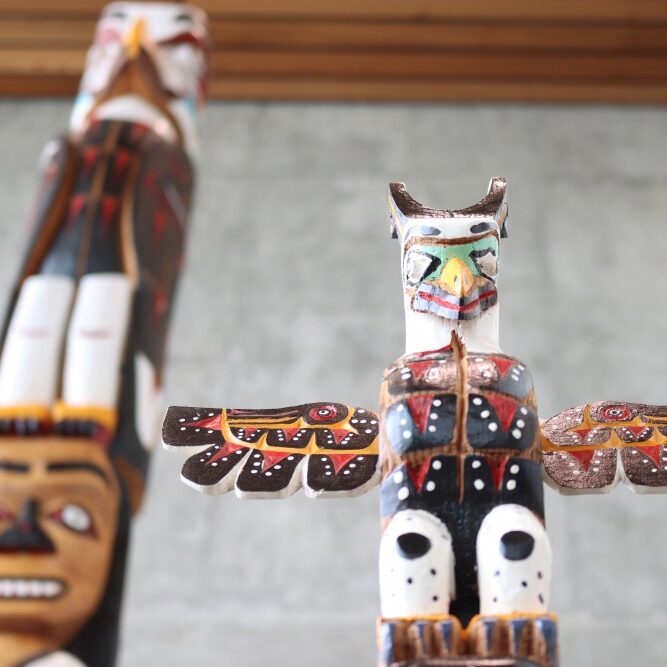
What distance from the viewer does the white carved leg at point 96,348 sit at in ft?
8.77

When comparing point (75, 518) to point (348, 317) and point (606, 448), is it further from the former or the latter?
point (348, 317)

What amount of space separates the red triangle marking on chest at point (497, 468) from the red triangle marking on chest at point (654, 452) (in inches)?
9.6

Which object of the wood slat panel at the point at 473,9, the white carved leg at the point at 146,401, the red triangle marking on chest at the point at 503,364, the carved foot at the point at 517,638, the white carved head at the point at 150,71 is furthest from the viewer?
the wood slat panel at the point at 473,9

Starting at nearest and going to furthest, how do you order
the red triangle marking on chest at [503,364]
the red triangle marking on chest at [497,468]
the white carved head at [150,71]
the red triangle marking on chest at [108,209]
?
the red triangle marking on chest at [497,468] < the red triangle marking on chest at [503,364] < the red triangle marking on chest at [108,209] < the white carved head at [150,71]

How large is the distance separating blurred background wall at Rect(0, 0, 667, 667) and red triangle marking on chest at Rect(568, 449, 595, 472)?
2.01 meters

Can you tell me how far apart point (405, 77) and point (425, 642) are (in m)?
3.69

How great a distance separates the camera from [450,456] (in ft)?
5.67

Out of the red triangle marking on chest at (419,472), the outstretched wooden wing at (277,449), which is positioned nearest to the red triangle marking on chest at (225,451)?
the outstretched wooden wing at (277,449)

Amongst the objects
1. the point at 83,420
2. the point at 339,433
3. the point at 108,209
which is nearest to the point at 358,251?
the point at 108,209

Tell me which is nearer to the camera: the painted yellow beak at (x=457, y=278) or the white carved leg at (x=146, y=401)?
the painted yellow beak at (x=457, y=278)

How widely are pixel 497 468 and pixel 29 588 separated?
1.17 m

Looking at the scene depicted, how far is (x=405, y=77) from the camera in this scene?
4.90 m

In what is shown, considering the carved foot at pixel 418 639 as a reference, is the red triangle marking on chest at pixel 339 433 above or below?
above

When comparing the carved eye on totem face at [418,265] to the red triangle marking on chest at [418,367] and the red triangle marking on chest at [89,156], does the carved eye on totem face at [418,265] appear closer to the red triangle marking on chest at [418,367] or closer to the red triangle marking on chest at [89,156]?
the red triangle marking on chest at [418,367]
